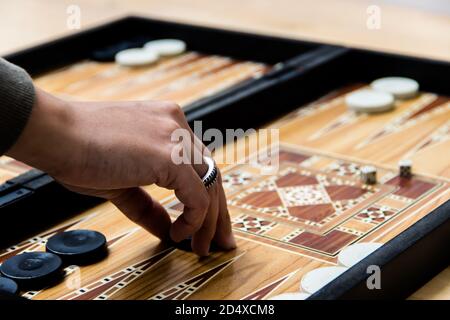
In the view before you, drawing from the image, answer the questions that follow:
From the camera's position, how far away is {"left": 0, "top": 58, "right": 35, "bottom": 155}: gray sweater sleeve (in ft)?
3.66

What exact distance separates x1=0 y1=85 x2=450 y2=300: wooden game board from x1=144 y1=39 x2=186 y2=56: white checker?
22.9 inches

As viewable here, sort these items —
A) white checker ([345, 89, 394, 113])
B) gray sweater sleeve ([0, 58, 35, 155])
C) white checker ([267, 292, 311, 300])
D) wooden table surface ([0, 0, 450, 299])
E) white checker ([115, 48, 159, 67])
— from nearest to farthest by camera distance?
1. gray sweater sleeve ([0, 58, 35, 155])
2. white checker ([267, 292, 311, 300])
3. white checker ([345, 89, 394, 113])
4. white checker ([115, 48, 159, 67])
5. wooden table surface ([0, 0, 450, 299])

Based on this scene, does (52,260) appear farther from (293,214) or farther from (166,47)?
(166,47)

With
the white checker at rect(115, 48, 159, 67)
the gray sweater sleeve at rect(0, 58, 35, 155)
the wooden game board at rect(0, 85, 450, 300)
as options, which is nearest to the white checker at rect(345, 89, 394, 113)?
the wooden game board at rect(0, 85, 450, 300)

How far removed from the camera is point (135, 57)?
7.97 feet

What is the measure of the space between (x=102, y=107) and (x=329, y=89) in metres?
1.03

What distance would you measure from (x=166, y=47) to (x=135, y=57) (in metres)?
0.12

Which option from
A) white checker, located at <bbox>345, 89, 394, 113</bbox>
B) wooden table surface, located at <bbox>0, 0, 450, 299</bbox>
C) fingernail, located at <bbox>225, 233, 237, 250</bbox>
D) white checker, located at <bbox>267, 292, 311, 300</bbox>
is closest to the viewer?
white checker, located at <bbox>267, 292, 311, 300</bbox>

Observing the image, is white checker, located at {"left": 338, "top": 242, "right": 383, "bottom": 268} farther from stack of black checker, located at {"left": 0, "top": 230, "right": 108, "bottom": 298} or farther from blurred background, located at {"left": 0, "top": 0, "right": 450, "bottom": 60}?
blurred background, located at {"left": 0, "top": 0, "right": 450, "bottom": 60}

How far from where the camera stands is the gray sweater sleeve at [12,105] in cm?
112

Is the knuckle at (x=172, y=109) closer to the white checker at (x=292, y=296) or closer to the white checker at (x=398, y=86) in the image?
the white checker at (x=292, y=296)

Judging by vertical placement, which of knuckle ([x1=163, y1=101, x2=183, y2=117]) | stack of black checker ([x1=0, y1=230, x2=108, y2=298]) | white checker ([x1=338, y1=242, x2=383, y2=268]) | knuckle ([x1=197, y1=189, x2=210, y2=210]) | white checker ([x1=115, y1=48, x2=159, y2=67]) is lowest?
white checker ([x1=338, y1=242, x2=383, y2=268])

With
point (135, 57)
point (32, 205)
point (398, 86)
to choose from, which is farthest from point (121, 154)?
point (135, 57)

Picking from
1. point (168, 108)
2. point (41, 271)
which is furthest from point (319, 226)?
point (41, 271)
